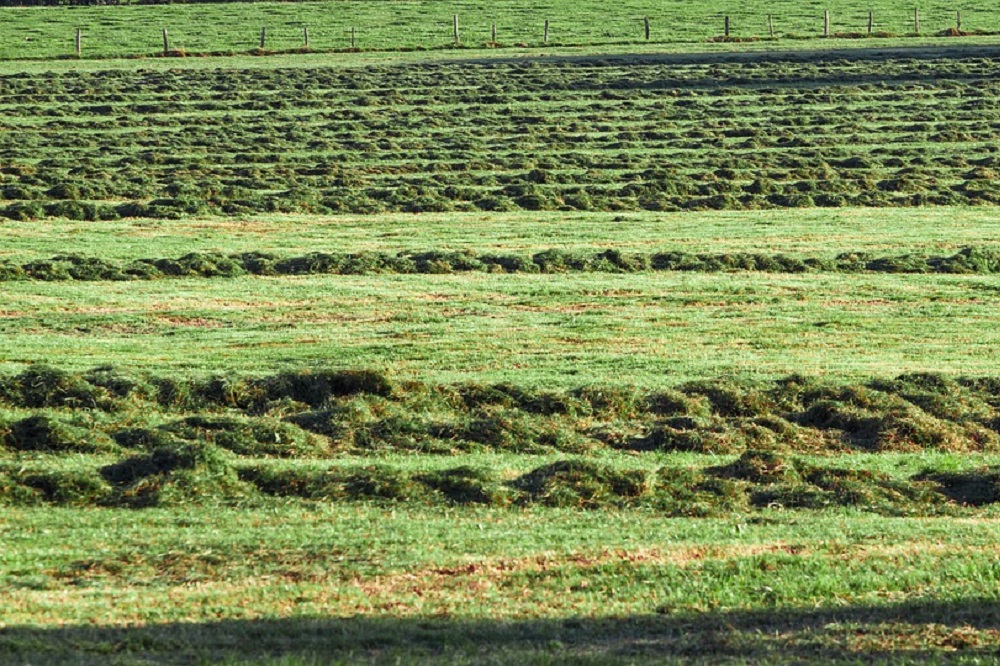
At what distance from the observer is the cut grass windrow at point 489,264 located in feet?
105

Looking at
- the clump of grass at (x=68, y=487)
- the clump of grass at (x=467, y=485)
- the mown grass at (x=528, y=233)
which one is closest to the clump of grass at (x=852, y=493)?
the clump of grass at (x=467, y=485)

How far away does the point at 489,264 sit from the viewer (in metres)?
33.5

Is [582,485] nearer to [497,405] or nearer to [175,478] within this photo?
[497,405]

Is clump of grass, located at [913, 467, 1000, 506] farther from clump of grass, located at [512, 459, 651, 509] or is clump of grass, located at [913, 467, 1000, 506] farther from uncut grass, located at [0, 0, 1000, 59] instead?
uncut grass, located at [0, 0, 1000, 59]

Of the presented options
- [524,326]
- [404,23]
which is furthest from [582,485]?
[404,23]

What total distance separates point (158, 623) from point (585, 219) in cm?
2963

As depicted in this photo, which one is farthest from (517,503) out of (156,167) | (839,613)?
(156,167)

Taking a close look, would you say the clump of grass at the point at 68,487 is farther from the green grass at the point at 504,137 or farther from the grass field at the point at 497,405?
the green grass at the point at 504,137

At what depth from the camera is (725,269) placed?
109 ft

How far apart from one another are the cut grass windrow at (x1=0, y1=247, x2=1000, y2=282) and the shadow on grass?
20.3 metres

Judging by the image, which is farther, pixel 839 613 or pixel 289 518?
pixel 289 518

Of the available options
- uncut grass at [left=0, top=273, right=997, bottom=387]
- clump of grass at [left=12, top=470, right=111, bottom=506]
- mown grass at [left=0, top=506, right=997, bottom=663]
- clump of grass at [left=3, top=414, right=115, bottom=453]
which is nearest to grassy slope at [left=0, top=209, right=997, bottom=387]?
uncut grass at [left=0, top=273, right=997, bottom=387]

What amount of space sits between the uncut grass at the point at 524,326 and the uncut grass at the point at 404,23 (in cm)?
4969

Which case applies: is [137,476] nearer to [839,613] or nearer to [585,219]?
Answer: [839,613]
